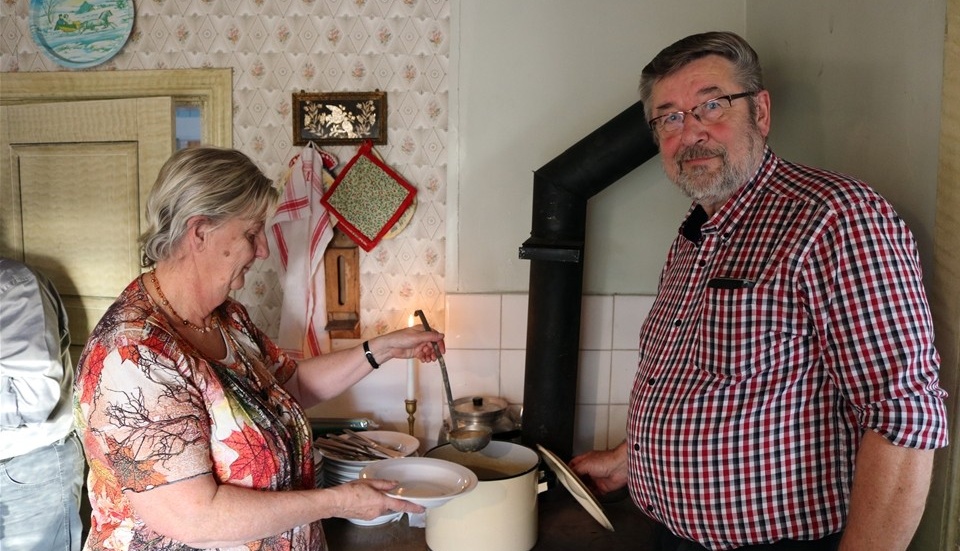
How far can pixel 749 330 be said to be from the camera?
105 cm

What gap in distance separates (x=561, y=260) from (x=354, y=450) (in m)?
0.67

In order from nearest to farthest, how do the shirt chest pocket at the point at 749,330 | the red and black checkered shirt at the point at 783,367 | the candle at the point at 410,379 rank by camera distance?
the red and black checkered shirt at the point at 783,367
the shirt chest pocket at the point at 749,330
the candle at the point at 410,379

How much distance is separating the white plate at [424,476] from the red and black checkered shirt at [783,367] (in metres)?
0.31

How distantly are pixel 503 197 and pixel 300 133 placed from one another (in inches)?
22.9

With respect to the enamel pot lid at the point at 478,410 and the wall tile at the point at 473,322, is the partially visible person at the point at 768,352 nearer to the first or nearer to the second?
the enamel pot lid at the point at 478,410

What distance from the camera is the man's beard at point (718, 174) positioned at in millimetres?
1151

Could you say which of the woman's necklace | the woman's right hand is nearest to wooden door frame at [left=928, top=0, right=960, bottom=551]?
the woman's right hand

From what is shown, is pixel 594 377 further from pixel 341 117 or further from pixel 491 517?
pixel 341 117

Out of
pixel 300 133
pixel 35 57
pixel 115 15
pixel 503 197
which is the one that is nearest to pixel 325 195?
pixel 300 133

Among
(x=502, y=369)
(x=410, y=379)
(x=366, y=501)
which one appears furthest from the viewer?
(x=502, y=369)

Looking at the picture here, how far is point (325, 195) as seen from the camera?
192 centimetres

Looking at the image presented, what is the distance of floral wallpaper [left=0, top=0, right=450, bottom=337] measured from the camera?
191 centimetres

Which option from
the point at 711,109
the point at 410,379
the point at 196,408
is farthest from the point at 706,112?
the point at 410,379

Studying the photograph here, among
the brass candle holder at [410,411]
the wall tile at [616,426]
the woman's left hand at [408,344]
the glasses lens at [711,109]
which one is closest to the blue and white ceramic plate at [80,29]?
the woman's left hand at [408,344]
